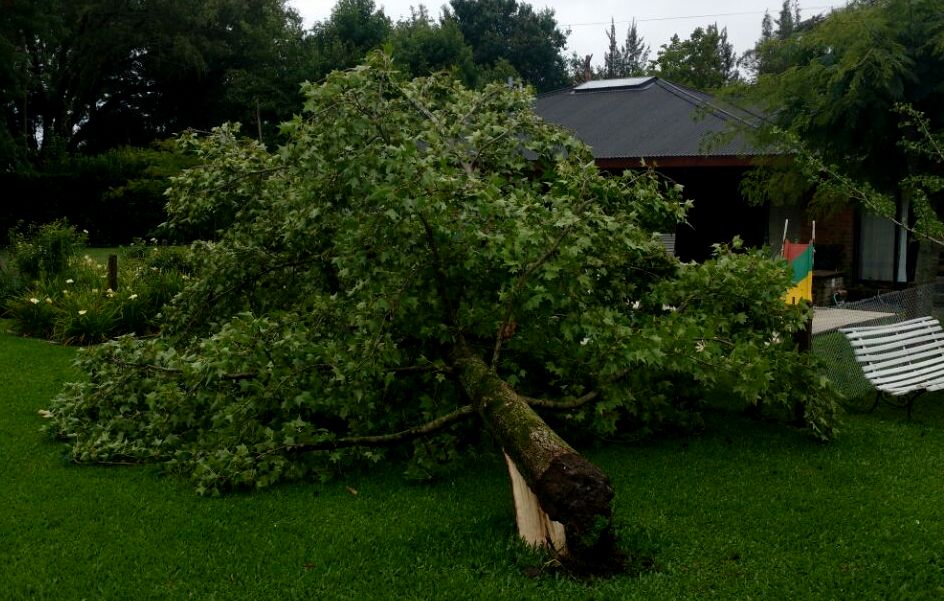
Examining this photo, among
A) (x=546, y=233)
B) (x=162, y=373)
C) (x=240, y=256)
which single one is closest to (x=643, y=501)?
(x=546, y=233)

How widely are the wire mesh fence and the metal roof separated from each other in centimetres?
290

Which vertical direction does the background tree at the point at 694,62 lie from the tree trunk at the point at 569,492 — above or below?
above

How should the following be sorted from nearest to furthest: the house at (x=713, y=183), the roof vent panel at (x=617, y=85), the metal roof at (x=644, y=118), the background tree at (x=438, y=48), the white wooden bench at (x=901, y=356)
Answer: the white wooden bench at (x=901, y=356)
the metal roof at (x=644, y=118)
the house at (x=713, y=183)
the roof vent panel at (x=617, y=85)
the background tree at (x=438, y=48)

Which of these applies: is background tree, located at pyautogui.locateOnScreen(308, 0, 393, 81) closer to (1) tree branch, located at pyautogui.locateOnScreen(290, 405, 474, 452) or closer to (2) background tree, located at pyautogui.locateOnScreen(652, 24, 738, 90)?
(2) background tree, located at pyautogui.locateOnScreen(652, 24, 738, 90)

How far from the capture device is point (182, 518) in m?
5.03

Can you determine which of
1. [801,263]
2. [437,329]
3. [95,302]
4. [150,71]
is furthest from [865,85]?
[150,71]

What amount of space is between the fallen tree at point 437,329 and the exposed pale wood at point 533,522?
2cm

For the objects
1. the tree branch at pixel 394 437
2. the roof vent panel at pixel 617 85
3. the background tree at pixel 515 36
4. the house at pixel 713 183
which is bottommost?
the tree branch at pixel 394 437

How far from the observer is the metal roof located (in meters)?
13.9

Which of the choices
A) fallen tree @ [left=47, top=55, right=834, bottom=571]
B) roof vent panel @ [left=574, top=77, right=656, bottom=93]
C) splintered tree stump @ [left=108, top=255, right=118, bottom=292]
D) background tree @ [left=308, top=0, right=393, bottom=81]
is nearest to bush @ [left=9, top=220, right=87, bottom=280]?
splintered tree stump @ [left=108, top=255, right=118, bottom=292]

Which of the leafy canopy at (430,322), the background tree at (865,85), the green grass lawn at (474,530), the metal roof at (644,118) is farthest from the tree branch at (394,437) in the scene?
the metal roof at (644,118)

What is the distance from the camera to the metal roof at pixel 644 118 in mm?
13852

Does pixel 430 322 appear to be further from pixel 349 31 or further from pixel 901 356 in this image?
pixel 349 31

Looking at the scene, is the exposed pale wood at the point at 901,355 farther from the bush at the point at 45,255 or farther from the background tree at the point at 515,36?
the background tree at the point at 515,36
